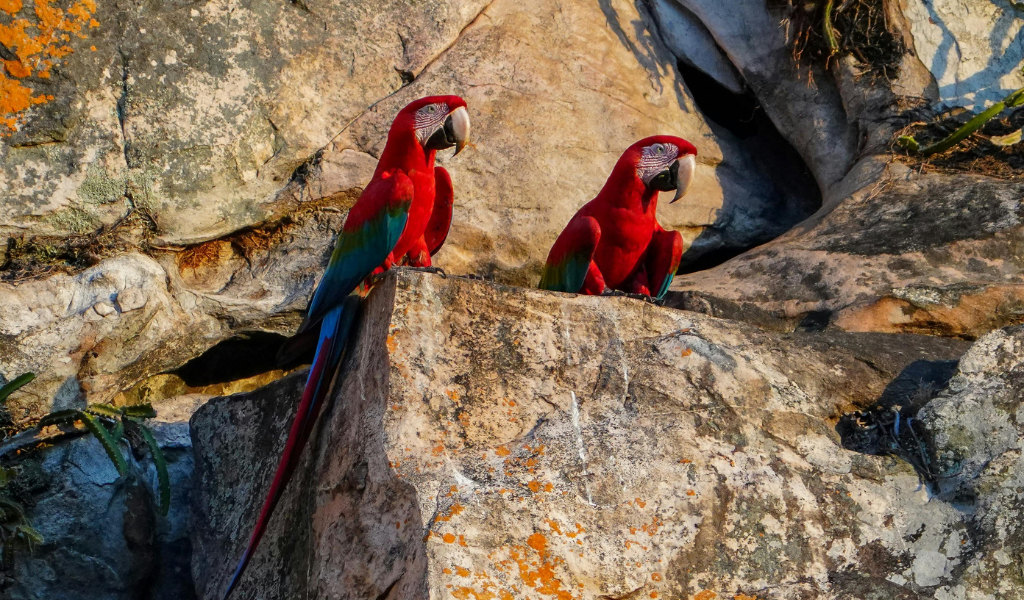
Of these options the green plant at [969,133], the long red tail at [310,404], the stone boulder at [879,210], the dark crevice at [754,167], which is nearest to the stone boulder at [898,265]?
the stone boulder at [879,210]

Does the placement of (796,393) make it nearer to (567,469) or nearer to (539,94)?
(567,469)

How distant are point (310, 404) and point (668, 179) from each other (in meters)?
1.45

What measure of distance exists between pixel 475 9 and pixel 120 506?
2.83 metres

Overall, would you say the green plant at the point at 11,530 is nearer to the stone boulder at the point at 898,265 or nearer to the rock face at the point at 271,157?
the rock face at the point at 271,157

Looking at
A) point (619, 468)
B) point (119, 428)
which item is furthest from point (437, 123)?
point (119, 428)

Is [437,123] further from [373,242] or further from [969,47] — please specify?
[969,47]

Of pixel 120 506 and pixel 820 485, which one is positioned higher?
pixel 120 506

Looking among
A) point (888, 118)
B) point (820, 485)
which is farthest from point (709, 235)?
point (820, 485)

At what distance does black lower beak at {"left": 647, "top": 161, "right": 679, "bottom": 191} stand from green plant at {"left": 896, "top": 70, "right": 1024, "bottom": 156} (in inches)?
70.1

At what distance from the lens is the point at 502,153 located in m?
4.49

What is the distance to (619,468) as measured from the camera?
2266mm

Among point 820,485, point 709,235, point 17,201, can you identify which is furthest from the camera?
point 709,235

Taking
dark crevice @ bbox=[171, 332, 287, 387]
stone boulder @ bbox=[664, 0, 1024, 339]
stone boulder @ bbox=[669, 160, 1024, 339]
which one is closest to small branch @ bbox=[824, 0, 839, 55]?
stone boulder @ bbox=[664, 0, 1024, 339]

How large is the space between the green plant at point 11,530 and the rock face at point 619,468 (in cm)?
81
